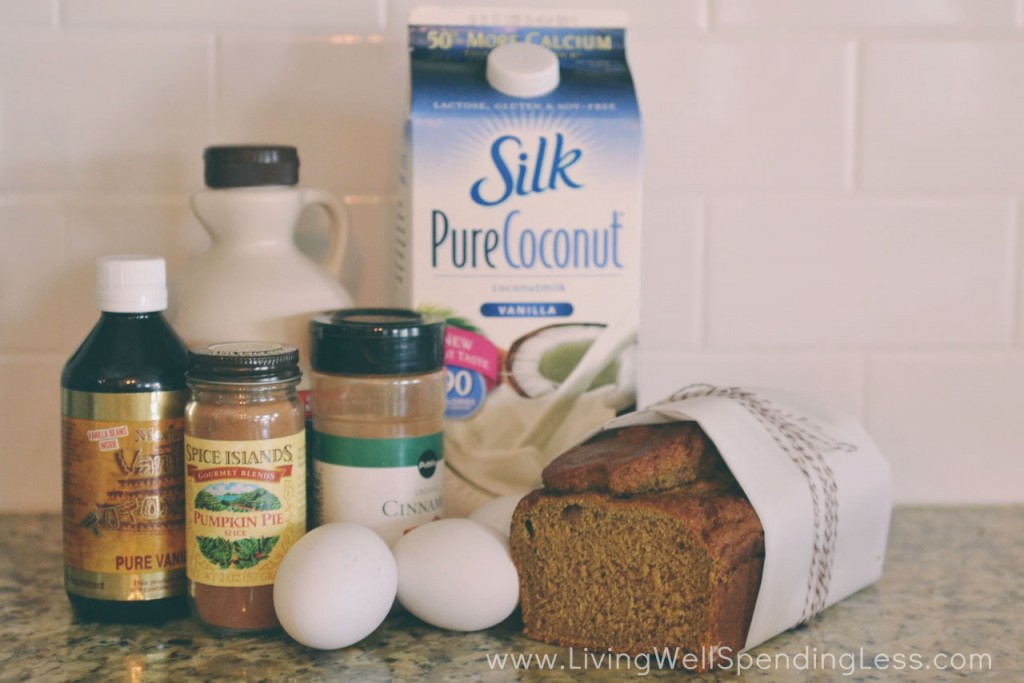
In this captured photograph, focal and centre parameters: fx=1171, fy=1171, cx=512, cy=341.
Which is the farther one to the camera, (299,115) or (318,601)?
(299,115)

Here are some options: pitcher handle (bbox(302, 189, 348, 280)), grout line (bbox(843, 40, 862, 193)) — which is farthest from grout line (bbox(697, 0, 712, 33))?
pitcher handle (bbox(302, 189, 348, 280))

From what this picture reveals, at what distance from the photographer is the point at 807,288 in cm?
116

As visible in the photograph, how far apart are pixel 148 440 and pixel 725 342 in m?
0.58

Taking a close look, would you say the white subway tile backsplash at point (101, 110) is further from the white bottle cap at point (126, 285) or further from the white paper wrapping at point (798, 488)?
the white paper wrapping at point (798, 488)

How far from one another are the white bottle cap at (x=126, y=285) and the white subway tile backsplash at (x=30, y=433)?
34 centimetres

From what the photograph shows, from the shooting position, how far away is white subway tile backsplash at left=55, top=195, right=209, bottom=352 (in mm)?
1112

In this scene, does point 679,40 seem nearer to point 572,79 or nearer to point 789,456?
point 572,79

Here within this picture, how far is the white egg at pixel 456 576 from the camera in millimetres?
828

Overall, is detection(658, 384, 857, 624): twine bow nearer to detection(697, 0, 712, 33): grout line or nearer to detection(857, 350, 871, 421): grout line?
detection(857, 350, 871, 421): grout line

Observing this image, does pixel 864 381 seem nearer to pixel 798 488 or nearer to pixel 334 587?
pixel 798 488

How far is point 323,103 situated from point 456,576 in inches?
20.0

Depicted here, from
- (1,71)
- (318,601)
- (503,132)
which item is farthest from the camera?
(1,71)

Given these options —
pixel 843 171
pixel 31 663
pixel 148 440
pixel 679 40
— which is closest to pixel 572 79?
pixel 679 40

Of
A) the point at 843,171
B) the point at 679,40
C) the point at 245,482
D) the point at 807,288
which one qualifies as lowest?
the point at 245,482
